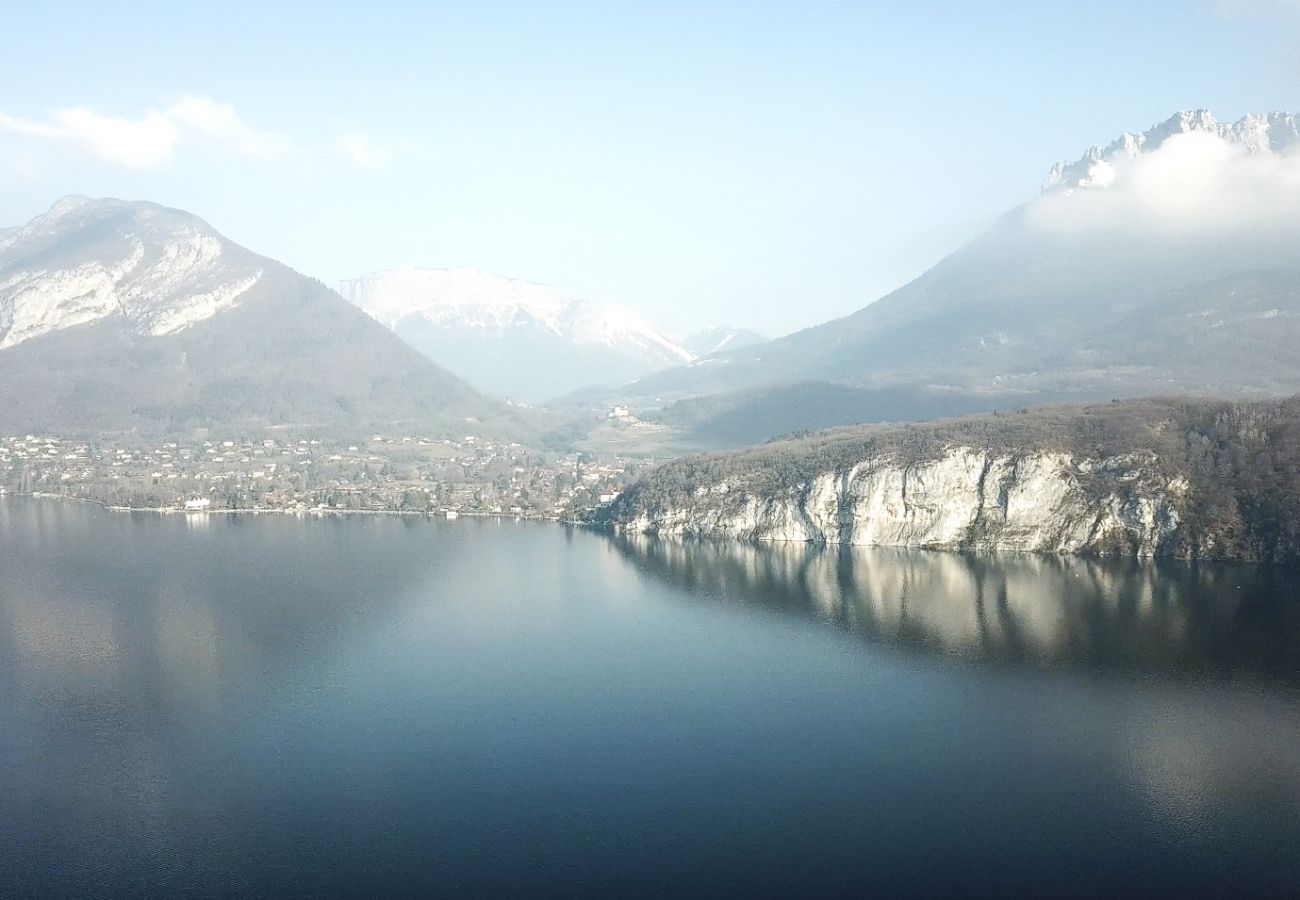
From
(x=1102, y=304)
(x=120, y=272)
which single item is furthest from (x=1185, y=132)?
(x=120, y=272)

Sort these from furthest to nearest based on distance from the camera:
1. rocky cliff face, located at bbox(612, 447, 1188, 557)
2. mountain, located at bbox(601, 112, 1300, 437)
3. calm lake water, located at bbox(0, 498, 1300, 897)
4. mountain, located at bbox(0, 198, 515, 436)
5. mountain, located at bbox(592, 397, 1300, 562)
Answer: mountain, located at bbox(0, 198, 515, 436)
mountain, located at bbox(601, 112, 1300, 437)
rocky cliff face, located at bbox(612, 447, 1188, 557)
mountain, located at bbox(592, 397, 1300, 562)
calm lake water, located at bbox(0, 498, 1300, 897)

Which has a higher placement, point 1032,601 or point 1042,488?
point 1042,488

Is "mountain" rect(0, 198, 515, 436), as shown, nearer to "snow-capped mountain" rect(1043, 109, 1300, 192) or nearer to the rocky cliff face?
the rocky cliff face

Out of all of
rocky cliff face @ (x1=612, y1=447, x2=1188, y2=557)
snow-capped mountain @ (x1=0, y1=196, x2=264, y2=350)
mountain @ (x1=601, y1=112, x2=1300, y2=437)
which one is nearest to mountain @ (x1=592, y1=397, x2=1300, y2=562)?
rocky cliff face @ (x1=612, y1=447, x2=1188, y2=557)

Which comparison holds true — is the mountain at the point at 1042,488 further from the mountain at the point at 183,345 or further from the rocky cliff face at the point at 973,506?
the mountain at the point at 183,345

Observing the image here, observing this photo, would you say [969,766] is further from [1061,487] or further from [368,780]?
[1061,487]

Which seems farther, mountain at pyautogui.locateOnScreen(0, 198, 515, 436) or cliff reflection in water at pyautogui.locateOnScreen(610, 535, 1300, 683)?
mountain at pyautogui.locateOnScreen(0, 198, 515, 436)

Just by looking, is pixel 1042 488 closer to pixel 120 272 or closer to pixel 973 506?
pixel 973 506
